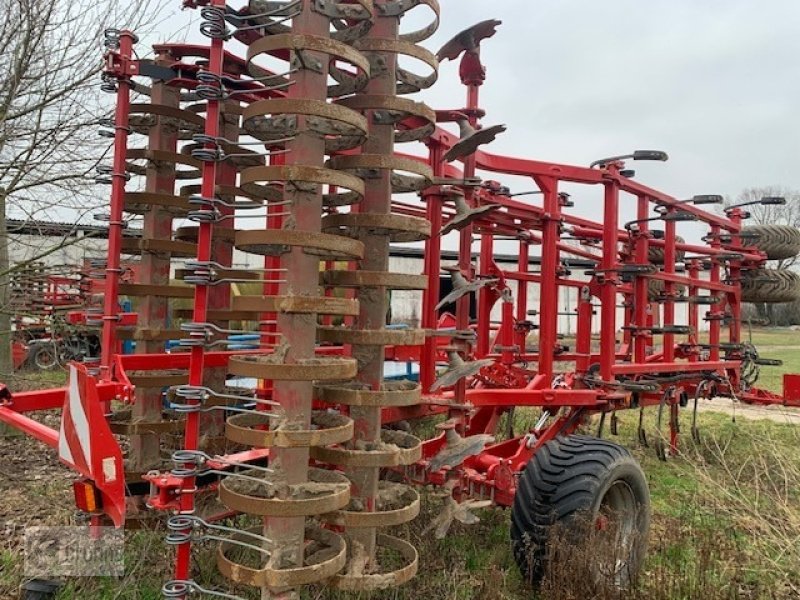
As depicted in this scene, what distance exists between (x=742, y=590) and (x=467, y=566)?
4.86ft

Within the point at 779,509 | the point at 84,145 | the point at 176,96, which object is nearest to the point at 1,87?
the point at 84,145

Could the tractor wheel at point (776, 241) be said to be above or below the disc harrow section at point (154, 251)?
above

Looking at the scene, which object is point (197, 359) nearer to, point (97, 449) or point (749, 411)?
point (97, 449)

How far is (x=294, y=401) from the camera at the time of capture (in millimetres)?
2541

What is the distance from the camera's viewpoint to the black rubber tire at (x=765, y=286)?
7.62 meters

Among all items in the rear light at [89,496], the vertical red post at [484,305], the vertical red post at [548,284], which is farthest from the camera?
the vertical red post at [484,305]

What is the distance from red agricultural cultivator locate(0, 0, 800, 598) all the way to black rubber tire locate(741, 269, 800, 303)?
352 cm

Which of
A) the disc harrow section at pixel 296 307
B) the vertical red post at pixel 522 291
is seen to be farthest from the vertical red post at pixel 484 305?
the disc harrow section at pixel 296 307

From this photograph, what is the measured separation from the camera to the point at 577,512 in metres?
3.52

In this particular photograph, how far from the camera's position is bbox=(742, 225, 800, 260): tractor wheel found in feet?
25.6

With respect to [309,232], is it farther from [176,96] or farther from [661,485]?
[661,485]

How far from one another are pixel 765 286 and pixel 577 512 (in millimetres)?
5355

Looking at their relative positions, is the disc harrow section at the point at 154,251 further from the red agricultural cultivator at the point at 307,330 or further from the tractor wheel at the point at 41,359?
Answer: the tractor wheel at the point at 41,359

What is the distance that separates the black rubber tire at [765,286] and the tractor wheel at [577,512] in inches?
180
